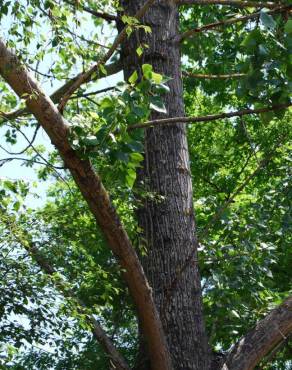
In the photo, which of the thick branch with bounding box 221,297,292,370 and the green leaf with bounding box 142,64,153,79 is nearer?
the green leaf with bounding box 142,64,153,79

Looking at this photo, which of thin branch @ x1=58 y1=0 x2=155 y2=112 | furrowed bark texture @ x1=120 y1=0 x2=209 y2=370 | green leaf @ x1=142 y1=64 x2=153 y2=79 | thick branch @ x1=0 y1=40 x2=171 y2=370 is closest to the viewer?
green leaf @ x1=142 y1=64 x2=153 y2=79

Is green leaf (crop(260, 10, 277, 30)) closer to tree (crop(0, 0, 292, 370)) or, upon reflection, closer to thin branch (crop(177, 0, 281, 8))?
tree (crop(0, 0, 292, 370))

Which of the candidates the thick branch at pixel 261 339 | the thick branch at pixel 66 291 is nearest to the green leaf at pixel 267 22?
the thick branch at pixel 261 339

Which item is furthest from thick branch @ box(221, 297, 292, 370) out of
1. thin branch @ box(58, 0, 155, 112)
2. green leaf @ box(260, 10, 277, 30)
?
green leaf @ box(260, 10, 277, 30)

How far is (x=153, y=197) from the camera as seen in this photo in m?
4.97

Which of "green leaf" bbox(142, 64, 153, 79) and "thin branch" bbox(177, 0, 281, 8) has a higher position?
"thin branch" bbox(177, 0, 281, 8)

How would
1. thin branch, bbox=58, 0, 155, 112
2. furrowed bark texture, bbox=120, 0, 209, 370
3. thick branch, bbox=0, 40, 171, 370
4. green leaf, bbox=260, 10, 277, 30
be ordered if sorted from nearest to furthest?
green leaf, bbox=260, 10, 277, 30 → thick branch, bbox=0, 40, 171, 370 → thin branch, bbox=58, 0, 155, 112 → furrowed bark texture, bbox=120, 0, 209, 370

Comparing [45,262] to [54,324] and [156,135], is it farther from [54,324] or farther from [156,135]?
[156,135]

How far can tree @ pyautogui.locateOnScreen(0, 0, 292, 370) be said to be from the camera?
3.68 m

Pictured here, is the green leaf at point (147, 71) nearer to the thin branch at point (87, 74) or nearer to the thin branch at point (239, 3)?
the thin branch at point (87, 74)

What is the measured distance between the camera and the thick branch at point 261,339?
4.70 m

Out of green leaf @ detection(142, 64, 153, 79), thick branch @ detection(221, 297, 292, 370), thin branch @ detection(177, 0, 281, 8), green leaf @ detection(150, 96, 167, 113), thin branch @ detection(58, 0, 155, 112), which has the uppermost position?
thin branch @ detection(177, 0, 281, 8)

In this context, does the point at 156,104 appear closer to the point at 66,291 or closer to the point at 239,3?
the point at 66,291

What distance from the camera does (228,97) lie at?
11133 mm
